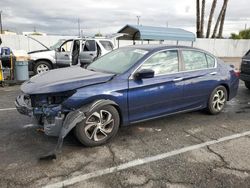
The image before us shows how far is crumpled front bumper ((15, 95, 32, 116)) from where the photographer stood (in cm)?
383

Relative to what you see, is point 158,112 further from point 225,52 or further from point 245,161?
point 225,52

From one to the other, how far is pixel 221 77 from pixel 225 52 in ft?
80.6

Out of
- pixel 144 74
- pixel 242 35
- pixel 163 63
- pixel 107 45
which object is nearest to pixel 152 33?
pixel 107 45

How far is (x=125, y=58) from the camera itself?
15.4 feet

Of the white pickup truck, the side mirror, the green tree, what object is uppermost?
the green tree

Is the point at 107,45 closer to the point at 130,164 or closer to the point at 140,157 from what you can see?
the point at 140,157

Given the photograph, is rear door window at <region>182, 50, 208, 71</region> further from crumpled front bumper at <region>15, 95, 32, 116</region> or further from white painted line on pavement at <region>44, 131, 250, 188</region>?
crumpled front bumper at <region>15, 95, 32, 116</region>

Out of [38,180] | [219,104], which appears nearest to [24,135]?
[38,180]

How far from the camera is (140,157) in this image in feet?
11.7

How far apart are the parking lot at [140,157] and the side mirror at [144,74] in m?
1.00

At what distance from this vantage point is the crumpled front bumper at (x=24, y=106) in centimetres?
383

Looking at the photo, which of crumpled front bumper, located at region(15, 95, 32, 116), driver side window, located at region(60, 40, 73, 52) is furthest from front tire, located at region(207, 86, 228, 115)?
driver side window, located at region(60, 40, 73, 52)

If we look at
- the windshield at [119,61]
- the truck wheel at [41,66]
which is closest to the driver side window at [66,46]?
the truck wheel at [41,66]

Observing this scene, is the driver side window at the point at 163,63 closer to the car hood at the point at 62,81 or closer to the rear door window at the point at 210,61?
the car hood at the point at 62,81
